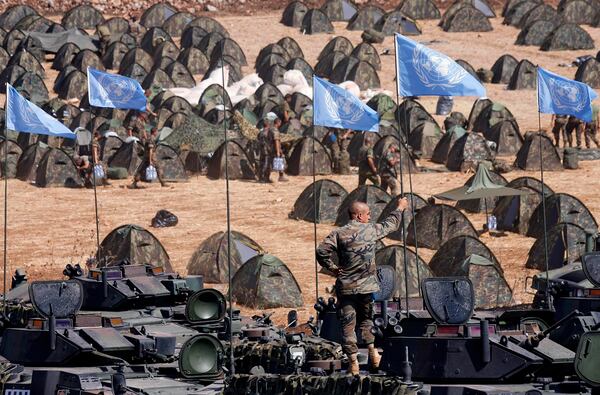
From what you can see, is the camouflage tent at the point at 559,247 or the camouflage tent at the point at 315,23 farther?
the camouflage tent at the point at 315,23

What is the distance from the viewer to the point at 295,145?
54250 millimetres

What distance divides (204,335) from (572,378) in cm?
463

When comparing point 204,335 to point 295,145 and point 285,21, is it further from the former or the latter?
point 285,21

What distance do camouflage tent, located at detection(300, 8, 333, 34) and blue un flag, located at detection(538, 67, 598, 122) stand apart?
162 feet

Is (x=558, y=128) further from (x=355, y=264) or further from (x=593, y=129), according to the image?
(x=355, y=264)

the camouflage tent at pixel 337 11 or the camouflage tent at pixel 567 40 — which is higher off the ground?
the camouflage tent at pixel 337 11

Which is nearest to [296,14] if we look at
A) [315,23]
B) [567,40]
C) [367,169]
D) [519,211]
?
[315,23]

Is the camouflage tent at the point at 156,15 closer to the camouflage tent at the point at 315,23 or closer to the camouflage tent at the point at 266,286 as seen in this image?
the camouflage tent at the point at 315,23

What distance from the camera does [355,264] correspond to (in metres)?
19.0

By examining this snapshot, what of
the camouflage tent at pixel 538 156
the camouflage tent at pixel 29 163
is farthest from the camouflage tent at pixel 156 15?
the camouflage tent at pixel 538 156

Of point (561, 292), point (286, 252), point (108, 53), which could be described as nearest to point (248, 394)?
point (561, 292)

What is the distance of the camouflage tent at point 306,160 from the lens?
176 feet

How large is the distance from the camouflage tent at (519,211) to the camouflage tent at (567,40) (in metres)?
29.8

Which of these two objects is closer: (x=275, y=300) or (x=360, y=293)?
(x=360, y=293)
